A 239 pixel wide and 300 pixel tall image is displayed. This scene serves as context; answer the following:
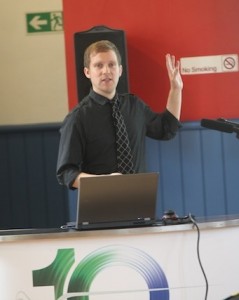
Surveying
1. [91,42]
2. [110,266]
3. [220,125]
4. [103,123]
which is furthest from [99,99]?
[110,266]

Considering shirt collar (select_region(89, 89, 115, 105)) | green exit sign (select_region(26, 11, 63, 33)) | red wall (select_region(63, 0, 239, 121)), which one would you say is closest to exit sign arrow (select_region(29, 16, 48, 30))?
green exit sign (select_region(26, 11, 63, 33))

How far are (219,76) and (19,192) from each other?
1589 mm

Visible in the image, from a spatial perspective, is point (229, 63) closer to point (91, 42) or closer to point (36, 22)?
point (91, 42)

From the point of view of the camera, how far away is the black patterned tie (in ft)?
Answer: 9.64

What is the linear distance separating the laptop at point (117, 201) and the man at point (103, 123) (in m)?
0.50

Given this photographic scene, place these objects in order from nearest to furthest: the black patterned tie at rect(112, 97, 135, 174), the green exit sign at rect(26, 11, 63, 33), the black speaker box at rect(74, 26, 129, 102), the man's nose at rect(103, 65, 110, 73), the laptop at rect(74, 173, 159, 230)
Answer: the laptop at rect(74, 173, 159, 230), the man's nose at rect(103, 65, 110, 73), the black patterned tie at rect(112, 97, 135, 174), the black speaker box at rect(74, 26, 129, 102), the green exit sign at rect(26, 11, 63, 33)

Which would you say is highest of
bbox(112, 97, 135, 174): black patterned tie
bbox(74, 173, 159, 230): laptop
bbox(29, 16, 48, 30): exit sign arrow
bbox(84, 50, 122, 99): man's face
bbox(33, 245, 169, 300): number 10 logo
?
bbox(29, 16, 48, 30): exit sign arrow

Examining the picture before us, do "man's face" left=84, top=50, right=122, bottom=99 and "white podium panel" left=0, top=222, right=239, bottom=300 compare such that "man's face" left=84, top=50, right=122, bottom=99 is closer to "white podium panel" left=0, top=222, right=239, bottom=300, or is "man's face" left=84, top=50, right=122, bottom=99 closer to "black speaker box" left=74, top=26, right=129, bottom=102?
"black speaker box" left=74, top=26, right=129, bottom=102

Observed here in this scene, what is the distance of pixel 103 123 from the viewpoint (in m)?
3.00

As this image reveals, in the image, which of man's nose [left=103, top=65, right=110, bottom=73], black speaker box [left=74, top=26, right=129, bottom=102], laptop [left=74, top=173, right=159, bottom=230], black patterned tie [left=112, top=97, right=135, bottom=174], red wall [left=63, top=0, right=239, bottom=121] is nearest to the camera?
laptop [left=74, top=173, right=159, bottom=230]

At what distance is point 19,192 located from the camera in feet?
12.9

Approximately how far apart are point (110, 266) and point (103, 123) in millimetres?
1032

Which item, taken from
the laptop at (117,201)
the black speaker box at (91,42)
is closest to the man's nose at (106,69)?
the black speaker box at (91,42)

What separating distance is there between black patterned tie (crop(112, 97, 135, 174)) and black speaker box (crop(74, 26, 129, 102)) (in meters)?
0.48
